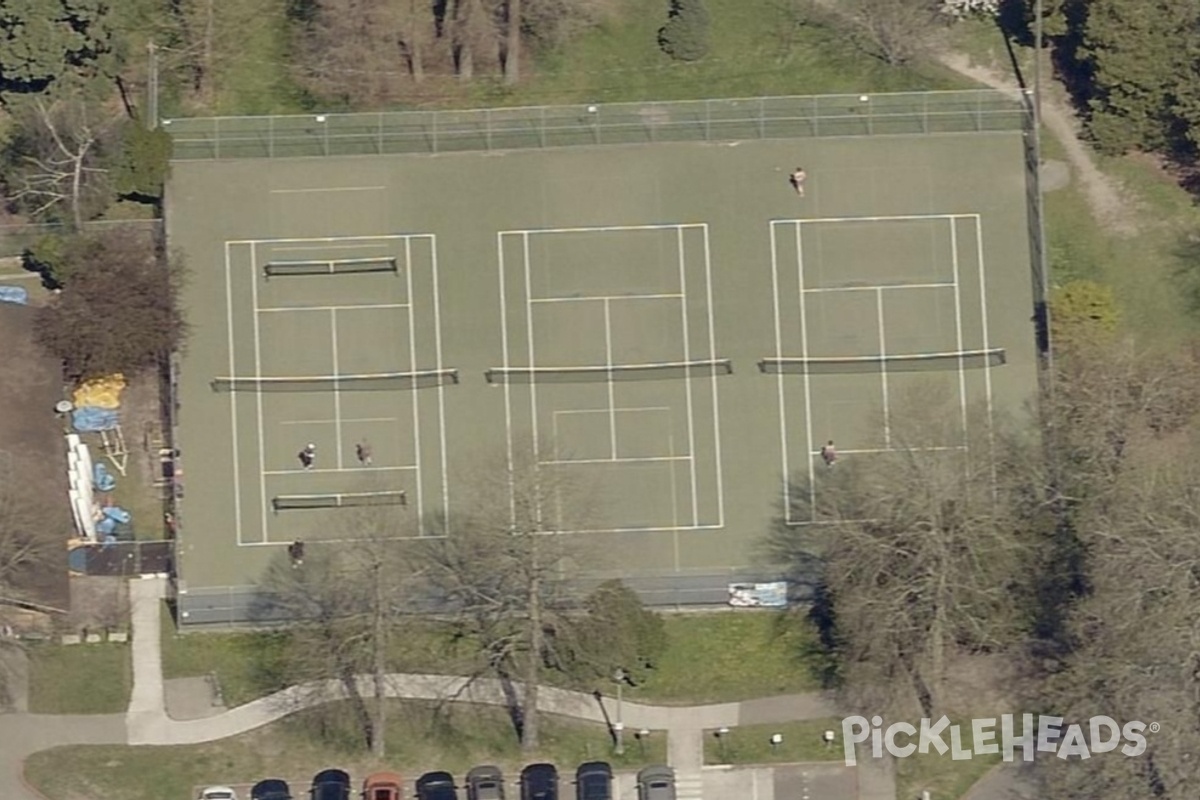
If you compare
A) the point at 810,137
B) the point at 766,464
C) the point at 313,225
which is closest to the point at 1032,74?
the point at 810,137

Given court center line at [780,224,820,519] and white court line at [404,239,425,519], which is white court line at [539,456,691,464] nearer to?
court center line at [780,224,820,519]

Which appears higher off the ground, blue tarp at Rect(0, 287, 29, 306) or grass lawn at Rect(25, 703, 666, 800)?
blue tarp at Rect(0, 287, 29, 306)

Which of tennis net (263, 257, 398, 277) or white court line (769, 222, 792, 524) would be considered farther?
tennis net (263, 257, 398, 277)

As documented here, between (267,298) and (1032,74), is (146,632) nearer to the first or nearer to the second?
(267,298)

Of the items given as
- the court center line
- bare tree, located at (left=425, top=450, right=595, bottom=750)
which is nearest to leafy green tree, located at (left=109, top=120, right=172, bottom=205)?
bare tree, located at (left=425, top=450, right=595, bottom=750)

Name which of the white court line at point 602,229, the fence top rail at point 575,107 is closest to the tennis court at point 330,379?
the white court line at point 602,229
